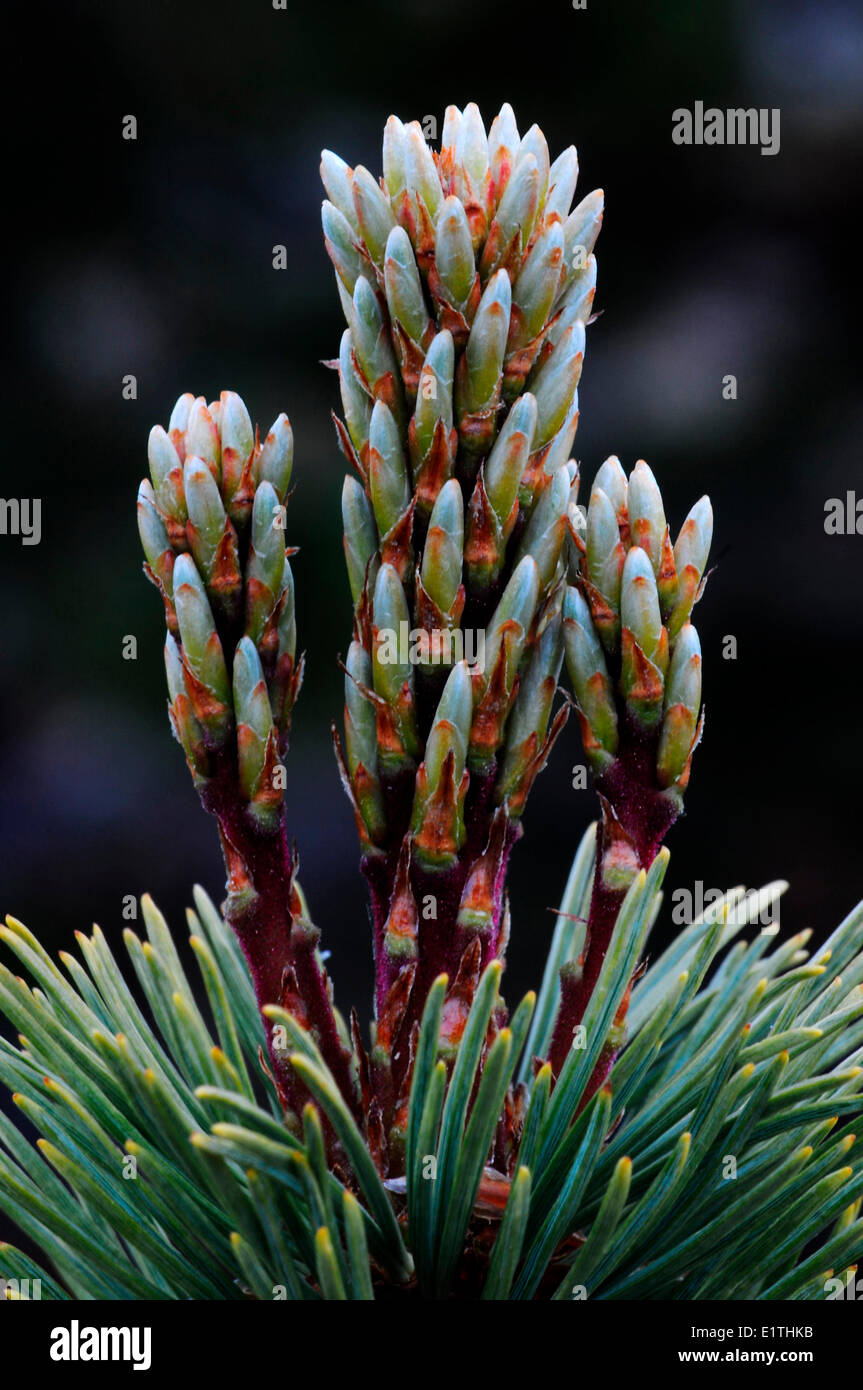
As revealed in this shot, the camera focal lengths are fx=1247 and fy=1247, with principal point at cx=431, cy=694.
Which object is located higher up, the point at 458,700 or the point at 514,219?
the point at 514,219

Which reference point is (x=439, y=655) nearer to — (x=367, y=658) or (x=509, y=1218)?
(x=367, y=658)

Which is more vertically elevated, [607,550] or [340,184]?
[340,184]

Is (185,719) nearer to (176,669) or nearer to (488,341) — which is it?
(176,669)

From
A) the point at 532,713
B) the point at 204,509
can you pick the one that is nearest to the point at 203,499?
the point at 204,509

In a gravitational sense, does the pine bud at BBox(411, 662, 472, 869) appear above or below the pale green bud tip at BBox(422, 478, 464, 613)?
below

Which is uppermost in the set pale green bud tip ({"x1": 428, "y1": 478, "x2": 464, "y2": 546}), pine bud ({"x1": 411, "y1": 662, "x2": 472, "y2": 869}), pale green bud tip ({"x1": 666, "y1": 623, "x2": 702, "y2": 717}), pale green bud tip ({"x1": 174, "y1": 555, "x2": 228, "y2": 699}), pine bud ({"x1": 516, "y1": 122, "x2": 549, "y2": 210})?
pine bud ({"x1": 516, "y1": 122, "x2": 549, "y2": 210})

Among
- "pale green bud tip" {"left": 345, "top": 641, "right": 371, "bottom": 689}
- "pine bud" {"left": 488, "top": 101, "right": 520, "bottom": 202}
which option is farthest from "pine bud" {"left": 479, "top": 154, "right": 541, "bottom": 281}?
"pale green bud tip" {"left": 345, "top": 641, "right": 371, "bottom": 689}

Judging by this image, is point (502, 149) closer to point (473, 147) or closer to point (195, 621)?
point (473, 147)

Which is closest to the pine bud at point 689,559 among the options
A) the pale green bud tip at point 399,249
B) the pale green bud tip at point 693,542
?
the pale green bud tip at point 693,542

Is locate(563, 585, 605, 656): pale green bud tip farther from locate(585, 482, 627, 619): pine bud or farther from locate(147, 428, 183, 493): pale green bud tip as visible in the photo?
locate(147, 428, 183, 493): pale green bud tip

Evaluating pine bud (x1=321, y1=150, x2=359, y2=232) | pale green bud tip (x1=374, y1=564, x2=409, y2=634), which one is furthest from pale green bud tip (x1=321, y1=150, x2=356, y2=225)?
pale green bud tip (x1=374, y1=564, x2=409, y2=634)

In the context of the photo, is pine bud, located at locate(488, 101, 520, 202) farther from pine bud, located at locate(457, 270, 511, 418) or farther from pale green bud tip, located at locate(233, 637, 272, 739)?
pale green bud tip, located at locate(233, 637, 272, 739)

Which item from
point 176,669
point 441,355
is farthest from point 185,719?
point 441,355

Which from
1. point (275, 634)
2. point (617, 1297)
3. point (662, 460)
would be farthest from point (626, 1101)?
point (662, 460)
